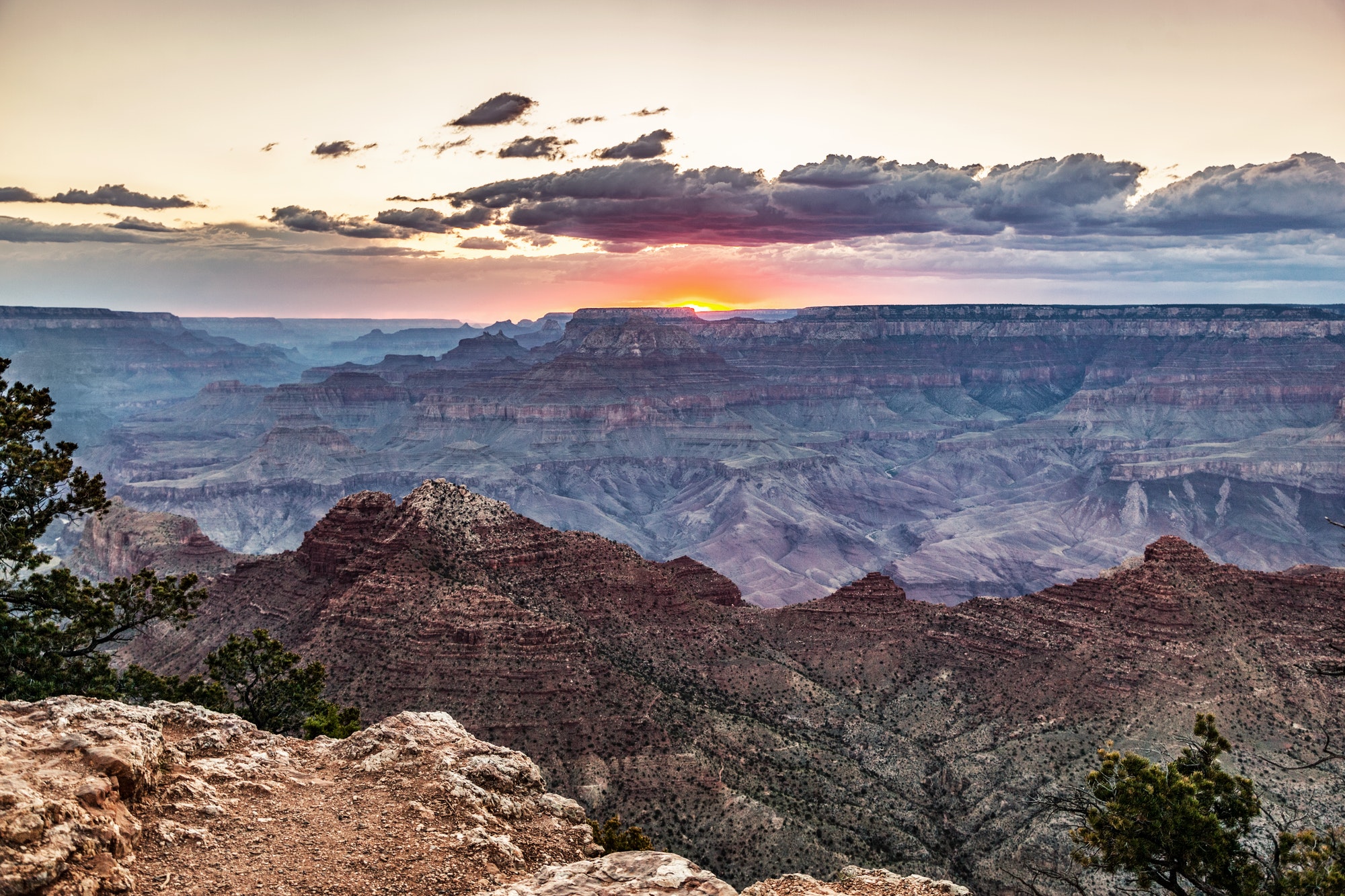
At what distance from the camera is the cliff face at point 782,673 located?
162 ft

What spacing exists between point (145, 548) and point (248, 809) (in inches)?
4301

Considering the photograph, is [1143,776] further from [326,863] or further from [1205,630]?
[1205,630]

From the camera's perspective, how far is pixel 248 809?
725 inches

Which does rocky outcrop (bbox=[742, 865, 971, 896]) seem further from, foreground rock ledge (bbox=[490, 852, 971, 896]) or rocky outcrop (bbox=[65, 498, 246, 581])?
rocky outcrop (bbox=[65, 498, 246, 581])

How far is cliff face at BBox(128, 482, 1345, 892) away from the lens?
162 ft

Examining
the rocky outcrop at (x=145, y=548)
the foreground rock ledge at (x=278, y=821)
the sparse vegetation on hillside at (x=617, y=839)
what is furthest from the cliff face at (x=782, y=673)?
the rocky outcrop at (x=145, y=548)

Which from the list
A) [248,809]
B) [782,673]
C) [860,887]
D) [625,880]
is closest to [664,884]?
[625,880]

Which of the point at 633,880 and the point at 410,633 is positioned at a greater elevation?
the point at 633,880

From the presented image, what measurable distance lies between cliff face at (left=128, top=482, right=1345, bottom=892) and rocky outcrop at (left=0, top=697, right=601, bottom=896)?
25365 millimetres

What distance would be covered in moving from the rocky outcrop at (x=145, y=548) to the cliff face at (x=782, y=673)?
3219 cm

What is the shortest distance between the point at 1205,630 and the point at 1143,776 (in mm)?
45641

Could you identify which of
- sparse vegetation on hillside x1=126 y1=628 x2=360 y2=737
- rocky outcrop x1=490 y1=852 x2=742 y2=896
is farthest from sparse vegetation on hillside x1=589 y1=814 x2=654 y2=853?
sparse vegetation on hillside x1=126 y1=628 x2=360 y2=737

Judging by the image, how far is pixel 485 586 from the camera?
205ft

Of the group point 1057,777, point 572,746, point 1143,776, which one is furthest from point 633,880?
point 1057,777
